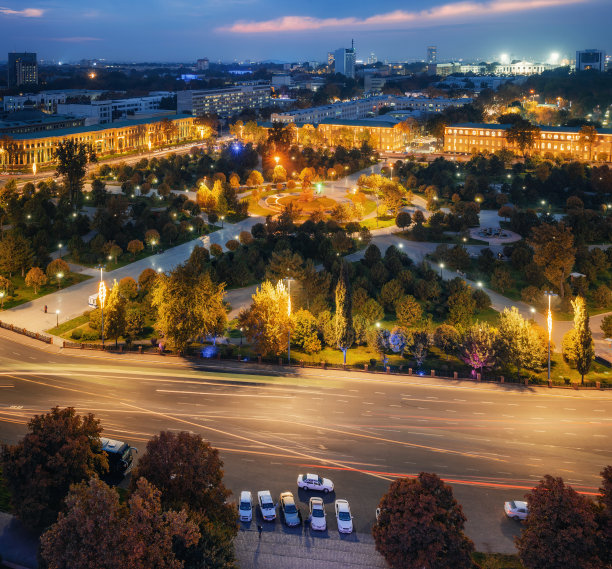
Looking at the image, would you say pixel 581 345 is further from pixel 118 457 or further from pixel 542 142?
pixel 542 142

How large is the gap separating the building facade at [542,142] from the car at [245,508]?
106356 mm

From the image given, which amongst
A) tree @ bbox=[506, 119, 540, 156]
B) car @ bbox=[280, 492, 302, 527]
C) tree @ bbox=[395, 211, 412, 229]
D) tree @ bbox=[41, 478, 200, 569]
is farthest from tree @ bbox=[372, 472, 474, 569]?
tree @ bbox=[506, 119, 540, 156]

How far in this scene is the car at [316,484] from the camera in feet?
86.9

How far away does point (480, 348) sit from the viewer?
38.8 metres

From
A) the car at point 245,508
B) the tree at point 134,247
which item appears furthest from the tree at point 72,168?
the car at point 245,508

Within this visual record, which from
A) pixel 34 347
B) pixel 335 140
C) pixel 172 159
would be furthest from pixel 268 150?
pixel 34 347

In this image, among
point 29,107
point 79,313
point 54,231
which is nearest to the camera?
point 79,313

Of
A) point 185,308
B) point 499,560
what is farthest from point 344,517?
point 185,308

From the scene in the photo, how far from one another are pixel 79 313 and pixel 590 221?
175 ft

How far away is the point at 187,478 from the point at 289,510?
446cm

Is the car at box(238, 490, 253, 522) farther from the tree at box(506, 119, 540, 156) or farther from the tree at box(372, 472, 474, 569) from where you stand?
the tree at box(506, 119, 540, 156)

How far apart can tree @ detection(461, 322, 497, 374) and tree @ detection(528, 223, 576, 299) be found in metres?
14.3

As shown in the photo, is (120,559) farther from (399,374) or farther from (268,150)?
(268,150)

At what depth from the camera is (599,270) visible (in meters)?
58.3
